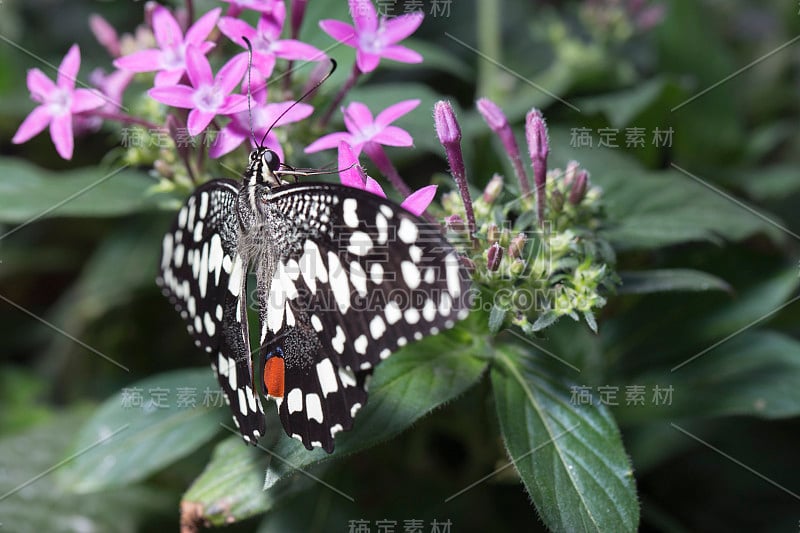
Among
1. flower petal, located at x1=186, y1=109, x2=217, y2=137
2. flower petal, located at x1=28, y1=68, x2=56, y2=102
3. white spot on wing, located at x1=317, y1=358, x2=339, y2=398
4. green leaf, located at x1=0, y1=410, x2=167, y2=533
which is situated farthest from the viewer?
green leaf, located at x1=0, y1=410, x2=167, y2=533

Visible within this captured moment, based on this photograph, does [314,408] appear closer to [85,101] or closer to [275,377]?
[275,377]

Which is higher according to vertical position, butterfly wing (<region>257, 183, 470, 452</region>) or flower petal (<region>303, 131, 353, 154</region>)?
flower petal (<region>303, 131, 353, 154</region>)

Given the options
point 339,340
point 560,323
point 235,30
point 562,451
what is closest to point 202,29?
point 235,30

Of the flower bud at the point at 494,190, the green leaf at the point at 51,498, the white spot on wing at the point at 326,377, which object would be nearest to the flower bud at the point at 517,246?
the flower bud at the point at 494,190

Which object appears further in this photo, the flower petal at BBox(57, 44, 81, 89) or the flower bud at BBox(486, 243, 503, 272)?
the flower petal at BBox(57, 44, 81, 89)

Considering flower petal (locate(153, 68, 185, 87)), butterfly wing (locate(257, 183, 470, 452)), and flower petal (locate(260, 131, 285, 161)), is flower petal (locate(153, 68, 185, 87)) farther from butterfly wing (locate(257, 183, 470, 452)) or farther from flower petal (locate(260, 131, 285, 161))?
butterfly wing (locate(257, 183, 470, 452))

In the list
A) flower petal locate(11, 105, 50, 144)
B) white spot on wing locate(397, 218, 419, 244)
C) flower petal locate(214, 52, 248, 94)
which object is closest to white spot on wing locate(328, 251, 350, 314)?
white spot on wing locate(397, 218, 419, 244)

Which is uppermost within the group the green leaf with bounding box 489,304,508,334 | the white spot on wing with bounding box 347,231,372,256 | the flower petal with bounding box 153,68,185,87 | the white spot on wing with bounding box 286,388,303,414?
the flower petal with bounding box 153,68,185,87
